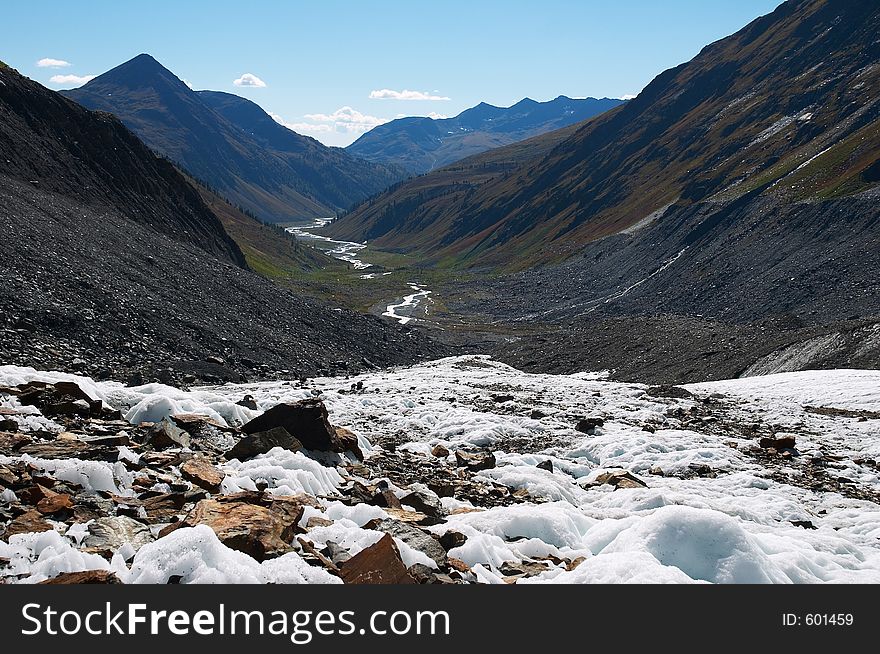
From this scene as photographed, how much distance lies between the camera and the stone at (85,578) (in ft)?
22.8

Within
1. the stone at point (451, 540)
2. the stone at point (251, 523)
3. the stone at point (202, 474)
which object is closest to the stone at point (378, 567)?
the stone at point (251, 523)

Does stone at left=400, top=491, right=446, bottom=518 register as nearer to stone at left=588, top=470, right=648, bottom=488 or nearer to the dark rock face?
the dark rock face

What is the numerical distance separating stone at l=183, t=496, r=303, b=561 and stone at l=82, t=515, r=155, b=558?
59 centimetres

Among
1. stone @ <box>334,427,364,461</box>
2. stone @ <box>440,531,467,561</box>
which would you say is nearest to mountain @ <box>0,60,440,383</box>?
stone @ <box>334,427,364,461</box>

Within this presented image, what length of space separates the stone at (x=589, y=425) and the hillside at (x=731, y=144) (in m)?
78.7

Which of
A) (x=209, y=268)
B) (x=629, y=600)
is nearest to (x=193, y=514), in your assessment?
(x=629, y=600)

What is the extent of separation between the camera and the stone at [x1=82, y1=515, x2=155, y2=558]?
803 cm

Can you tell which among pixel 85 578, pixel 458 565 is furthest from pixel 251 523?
pixel 458 565

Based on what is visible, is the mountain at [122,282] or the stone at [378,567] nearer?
the stone at [378,567]

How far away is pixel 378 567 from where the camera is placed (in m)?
7.85

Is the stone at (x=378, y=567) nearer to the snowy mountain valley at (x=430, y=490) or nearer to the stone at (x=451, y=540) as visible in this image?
the snowy mountain valley at (x=430, y=490)

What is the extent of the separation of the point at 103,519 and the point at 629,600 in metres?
7.19

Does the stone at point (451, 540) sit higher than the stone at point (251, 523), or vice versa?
the stone at point (251, 523)

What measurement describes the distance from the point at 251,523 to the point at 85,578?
212 cm
